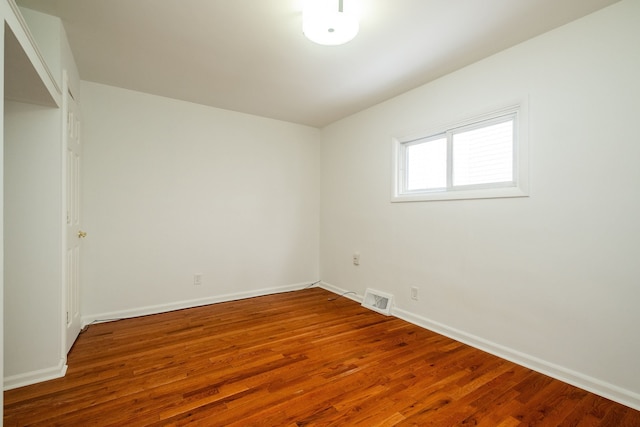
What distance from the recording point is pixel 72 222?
2428 mm

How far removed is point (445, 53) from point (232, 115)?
258 centimetres

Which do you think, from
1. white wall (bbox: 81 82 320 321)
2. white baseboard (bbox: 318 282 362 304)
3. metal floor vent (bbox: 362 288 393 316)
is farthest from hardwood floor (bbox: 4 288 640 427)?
white baseboard (bbox: 318 282 362 304)

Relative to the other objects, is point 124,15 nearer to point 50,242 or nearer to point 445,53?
point 50,242

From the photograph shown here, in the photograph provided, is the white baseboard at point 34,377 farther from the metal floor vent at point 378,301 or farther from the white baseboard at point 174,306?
the metal floor vent at point 378,301

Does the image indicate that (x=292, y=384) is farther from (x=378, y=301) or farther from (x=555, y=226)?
(x=555, y=226)

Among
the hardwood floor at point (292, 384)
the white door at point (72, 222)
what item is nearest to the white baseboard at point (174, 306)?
the hardwood floor at point (292, 384)

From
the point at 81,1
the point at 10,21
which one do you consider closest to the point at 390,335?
the point at 10,21

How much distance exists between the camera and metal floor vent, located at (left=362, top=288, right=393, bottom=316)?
3299 millimetres

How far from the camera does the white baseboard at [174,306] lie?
9.90 feet

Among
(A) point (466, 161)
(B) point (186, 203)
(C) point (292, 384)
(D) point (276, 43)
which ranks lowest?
(C) point (292, 384)

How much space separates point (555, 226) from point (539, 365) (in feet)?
3.32

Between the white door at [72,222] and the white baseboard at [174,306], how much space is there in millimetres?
309

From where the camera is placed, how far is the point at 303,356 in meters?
2.32

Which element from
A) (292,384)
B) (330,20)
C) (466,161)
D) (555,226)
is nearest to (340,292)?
(292,384)
